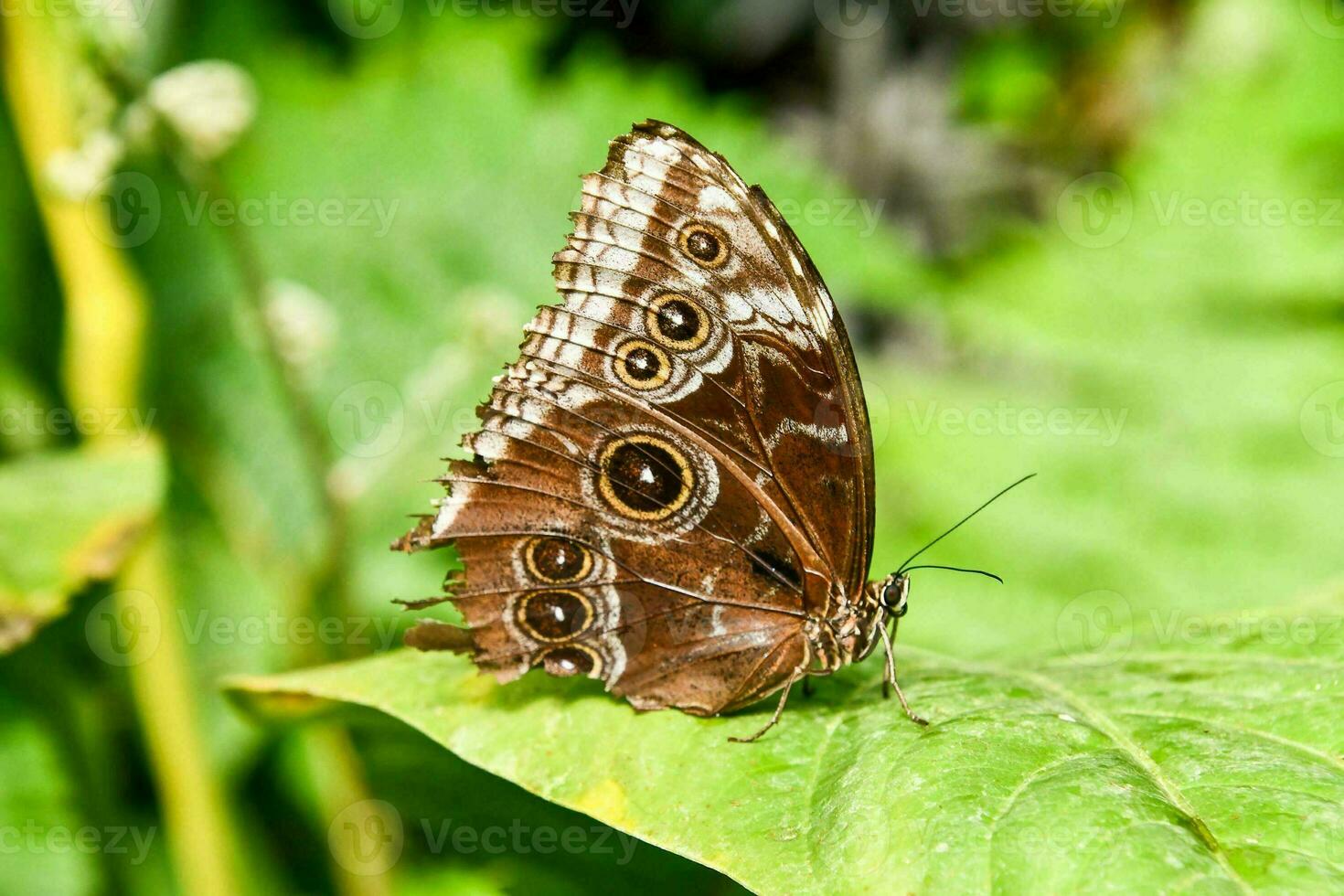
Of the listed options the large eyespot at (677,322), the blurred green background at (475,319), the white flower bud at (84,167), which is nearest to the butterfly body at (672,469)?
the large eyespot at (677,322)

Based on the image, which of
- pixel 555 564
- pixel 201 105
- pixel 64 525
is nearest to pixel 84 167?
pixel 201 105

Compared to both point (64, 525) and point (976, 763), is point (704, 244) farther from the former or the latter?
point (64, 525)

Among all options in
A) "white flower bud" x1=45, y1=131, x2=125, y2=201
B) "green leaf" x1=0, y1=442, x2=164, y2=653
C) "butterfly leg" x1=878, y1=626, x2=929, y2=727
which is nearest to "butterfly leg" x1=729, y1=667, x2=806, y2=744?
"butterfly leg" x1=878, y1=626, x2=929, y2=727

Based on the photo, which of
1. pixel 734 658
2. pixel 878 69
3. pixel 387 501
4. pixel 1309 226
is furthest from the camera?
pixel 878 69

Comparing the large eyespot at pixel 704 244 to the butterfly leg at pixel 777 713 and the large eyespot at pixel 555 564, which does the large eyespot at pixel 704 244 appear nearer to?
the large eyespot at pixel 555 564

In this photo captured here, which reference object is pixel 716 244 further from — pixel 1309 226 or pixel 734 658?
pixel 1309 226

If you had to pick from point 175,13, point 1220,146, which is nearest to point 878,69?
point 1220,146

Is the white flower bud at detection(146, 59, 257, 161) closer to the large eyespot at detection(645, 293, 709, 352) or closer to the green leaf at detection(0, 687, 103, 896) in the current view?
the large eyespot at detection(645, 293, 709, 352)
